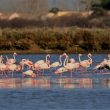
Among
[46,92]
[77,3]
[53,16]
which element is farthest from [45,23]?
[46,92]

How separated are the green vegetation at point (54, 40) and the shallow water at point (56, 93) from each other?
1710cm

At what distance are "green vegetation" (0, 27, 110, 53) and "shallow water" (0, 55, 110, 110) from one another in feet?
56.1

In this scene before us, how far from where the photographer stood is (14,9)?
47.8 m

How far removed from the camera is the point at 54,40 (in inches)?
1742

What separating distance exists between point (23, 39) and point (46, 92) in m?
23.5

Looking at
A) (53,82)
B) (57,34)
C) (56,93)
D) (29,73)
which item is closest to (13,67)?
(29,73)

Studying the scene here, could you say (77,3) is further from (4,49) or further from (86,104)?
(86,104)

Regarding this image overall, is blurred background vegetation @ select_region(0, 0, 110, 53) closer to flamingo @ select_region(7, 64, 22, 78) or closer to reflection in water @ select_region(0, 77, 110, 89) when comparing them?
flamingo @ select_region(7, 64, 22, 78)

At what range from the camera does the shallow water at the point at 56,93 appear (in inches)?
726

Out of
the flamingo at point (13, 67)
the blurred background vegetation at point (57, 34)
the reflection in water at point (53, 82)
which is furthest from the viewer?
the blurred background vegetation at point (57, 34)

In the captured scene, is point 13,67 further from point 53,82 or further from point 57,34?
point 57,34

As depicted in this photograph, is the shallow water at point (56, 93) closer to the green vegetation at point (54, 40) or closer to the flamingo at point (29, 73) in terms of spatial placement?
the flamingo at point (29, 73)

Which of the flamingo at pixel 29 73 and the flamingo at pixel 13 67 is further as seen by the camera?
the flamingo at pixel 13 67

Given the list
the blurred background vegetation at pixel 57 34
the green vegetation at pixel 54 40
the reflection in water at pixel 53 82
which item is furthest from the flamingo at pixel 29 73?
the green vegetation at pixel 54 40
